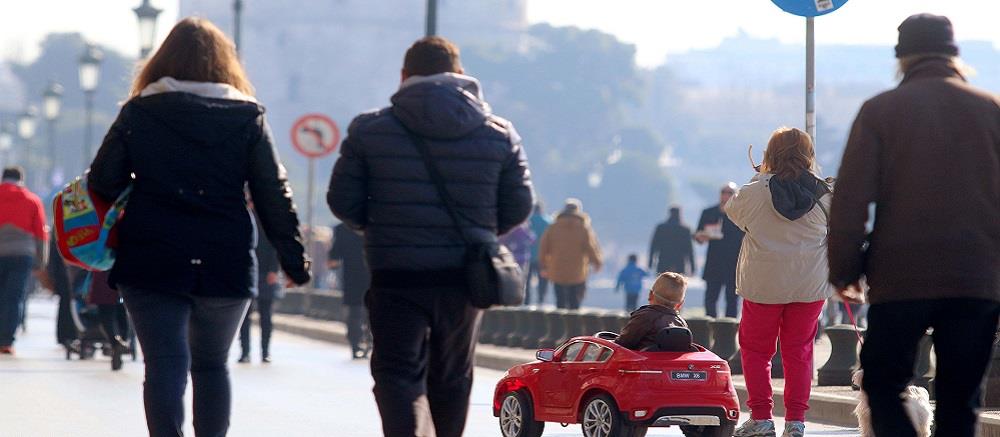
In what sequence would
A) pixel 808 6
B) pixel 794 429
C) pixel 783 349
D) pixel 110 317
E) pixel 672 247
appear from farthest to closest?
pixel 672 247 → pixel 110 317 → pixel 808 6 → pixel 783 349 → pixel 794 429

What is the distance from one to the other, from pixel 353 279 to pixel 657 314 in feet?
32.1

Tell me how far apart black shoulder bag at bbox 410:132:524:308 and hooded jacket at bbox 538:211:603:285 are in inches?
706

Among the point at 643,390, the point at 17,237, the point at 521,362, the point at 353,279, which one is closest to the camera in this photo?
the point at 643,390

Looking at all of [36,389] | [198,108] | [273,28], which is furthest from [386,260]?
[273,28]

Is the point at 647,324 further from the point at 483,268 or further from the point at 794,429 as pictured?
the point at 483,268

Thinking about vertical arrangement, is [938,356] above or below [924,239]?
below

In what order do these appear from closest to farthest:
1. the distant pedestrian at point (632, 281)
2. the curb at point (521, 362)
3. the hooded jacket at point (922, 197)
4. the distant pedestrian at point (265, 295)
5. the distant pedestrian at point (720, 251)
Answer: the hooded jacket at point (922, 197)
the curb at point (521, 362)
the distant pedestrian at point (265, 295)
the distant pedestrian at point (720, 251)
the distant pedestrian at point (632, 281)

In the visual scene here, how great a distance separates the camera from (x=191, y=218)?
6.64 metres

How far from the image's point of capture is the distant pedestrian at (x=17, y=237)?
699 inches

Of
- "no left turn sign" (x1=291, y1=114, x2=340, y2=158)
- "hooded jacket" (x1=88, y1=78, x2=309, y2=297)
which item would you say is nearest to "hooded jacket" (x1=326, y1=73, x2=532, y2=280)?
"hooded jacket" (x1=88, y1=78, x2=309, y2=297)

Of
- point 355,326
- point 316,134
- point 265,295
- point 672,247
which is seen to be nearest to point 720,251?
point 355,326

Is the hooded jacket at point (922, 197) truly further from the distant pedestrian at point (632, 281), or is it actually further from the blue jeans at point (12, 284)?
the distant pedestrian at point (632, 281)

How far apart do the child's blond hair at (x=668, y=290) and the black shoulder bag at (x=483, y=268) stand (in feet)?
9.95

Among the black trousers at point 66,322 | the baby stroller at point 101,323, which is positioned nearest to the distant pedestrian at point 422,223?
the baby stroller at point 101,323
